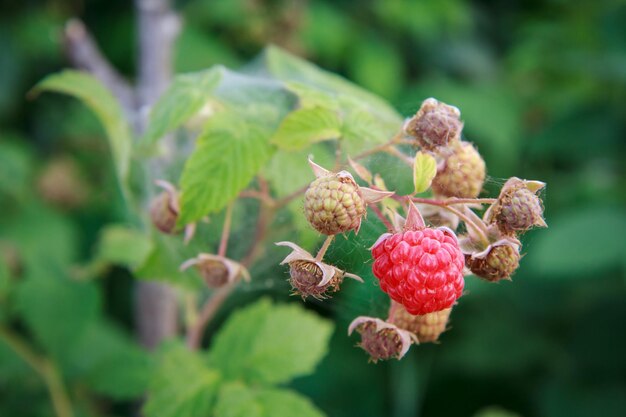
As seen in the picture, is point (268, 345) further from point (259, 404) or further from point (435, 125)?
point (435, 125)

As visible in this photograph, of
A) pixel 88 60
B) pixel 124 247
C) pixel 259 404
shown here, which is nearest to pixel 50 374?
pixel 124 247

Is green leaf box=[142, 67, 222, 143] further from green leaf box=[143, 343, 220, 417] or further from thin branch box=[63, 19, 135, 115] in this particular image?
thin branch box=[63, 19, 135, 115]

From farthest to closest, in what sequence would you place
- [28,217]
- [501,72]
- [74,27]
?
1. [501,72]
2. [28,217]
3. [74,27]

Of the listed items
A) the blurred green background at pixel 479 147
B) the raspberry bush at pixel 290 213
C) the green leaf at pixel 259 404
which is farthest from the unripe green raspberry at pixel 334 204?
the blurred green background at pixel 479 147

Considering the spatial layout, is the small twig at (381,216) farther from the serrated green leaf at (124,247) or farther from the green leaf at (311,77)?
the serrated green leaf at (124,247)

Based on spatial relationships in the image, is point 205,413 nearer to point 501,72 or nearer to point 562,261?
point 562,261

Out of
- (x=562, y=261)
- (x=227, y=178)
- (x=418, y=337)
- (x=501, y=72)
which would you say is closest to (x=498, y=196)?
(x=418, y=337)

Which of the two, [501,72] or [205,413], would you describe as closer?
[205,413]
